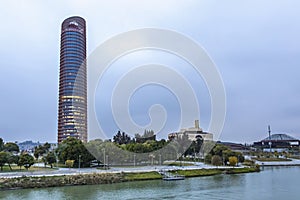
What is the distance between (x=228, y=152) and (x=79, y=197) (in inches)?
957

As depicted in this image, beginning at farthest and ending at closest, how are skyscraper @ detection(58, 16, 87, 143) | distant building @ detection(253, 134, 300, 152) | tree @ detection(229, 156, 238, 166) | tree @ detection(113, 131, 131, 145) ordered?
distant building @ detection(253, 134, 300, 152)
skyscraper @ detection(58, 16, 87, 143)
tree @ detection(113, 131, 131, 145)
tree @ detection(229, 156, 238, 166)

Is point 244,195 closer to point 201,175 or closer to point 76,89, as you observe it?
point 201,175

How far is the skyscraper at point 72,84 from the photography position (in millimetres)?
72312

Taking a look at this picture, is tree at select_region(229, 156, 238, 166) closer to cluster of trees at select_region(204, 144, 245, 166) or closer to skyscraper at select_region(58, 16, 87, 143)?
cluster of trees at select_region(204, 144, 245, 166)

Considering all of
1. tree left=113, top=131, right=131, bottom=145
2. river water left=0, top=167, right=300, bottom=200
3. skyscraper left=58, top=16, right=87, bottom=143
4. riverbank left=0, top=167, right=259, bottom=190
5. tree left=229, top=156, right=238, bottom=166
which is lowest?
river water left=0, top=167, right=300, bottom=200

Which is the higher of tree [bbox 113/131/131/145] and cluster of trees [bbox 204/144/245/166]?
tree [bbox 113/131/131/145]

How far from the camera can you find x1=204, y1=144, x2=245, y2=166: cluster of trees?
3568cm

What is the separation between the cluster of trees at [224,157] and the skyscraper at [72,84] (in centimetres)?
3881

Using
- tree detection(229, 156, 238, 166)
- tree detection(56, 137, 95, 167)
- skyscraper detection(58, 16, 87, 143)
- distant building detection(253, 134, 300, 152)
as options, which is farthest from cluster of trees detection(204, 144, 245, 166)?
distant building detection(253, 134, 300, 152)

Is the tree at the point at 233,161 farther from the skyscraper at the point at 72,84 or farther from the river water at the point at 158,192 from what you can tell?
the skyscraper at the point at 72,84

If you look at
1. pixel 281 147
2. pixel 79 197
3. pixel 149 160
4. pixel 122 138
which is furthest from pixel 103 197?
pixel 281 147

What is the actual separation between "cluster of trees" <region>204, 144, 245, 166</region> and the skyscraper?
38.8 metres

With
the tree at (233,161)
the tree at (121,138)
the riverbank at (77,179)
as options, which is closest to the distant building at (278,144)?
the tree at (121,138)

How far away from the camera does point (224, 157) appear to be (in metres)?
38.0
